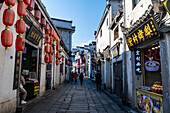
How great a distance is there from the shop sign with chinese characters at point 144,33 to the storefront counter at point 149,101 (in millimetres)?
2106

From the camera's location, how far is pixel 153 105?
4.53m

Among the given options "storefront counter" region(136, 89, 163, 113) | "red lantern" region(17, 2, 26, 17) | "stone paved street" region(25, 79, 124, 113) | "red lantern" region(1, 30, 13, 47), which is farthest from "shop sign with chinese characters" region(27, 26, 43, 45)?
"storefront counter" region(136, 89, 163, 113)

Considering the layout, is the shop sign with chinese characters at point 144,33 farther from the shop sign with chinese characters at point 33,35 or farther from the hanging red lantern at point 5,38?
the shop sign with chinese characters at point 33,35

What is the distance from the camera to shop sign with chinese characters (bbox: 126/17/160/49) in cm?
440

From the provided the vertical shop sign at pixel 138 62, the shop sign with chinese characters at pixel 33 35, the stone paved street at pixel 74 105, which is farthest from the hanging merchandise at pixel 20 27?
the vertical shop sign at pixel 138 62

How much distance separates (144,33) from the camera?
197 inches

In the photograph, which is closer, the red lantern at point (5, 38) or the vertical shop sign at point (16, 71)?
Answer: the red lantern at point (5, 38)

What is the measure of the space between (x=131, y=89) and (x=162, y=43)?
9.97ft

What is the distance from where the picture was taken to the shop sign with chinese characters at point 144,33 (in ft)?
14.4

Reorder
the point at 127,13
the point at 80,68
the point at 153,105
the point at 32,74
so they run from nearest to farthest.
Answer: the point at 153,105, the point at 127,13, the point at 32,74, the point at 80,68

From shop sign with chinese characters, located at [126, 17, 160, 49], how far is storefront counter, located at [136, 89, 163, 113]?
6.91 feet

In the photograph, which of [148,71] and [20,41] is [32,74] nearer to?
[20,41]

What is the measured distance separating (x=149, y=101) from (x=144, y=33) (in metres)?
2.69

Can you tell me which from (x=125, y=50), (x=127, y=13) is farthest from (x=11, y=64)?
(x=127, y=13)
